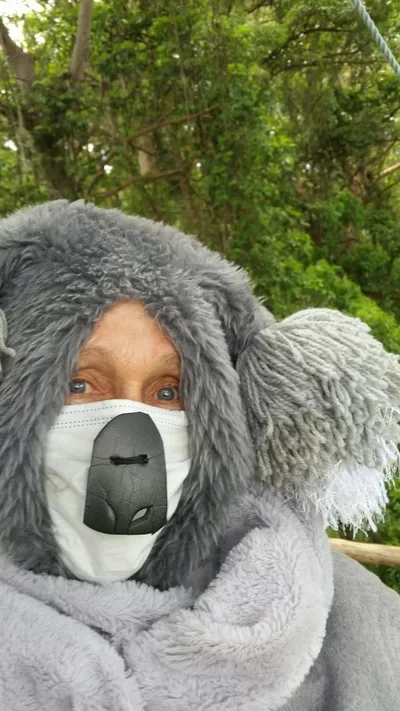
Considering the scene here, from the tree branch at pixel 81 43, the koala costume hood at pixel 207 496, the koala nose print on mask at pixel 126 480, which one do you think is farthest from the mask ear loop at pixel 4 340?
the tree branch at pixel 81 43

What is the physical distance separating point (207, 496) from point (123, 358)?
178mm

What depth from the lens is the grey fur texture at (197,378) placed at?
54 centimetres

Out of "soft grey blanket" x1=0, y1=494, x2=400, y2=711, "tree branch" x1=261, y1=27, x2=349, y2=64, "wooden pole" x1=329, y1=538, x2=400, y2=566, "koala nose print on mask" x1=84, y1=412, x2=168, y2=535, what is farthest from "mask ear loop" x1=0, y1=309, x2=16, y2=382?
"tree branch" x1=261, y1=27, x2=349, y2=64

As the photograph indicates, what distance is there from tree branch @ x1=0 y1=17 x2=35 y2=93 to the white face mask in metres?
2.00

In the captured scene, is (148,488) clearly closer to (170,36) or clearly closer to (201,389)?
(201,389)

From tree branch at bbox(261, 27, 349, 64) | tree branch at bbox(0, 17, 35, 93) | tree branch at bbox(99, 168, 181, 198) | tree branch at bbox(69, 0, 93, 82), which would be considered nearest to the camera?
tree branch at bbox(69, 0, 93, 82)

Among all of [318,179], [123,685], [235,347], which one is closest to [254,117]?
[318,179]

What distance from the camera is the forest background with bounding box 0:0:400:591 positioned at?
2.13 meters

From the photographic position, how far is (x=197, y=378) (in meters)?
0.57

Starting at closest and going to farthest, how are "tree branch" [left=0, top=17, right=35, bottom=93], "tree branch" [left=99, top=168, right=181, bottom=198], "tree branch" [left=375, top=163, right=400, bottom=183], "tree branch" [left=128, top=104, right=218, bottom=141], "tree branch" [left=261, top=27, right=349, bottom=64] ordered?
1. "tree branch" [left=0, top=17, right=35, bottom=93]
2. "tree branch" [left=128, top=104, right=218, bottom=141]
3. "tree branch" [left=99, top=168, right=181, bottom=198]
4. "tree branch" [left=261, top=27, right=349, bottom=64]
5. "tree branch" [left=375, top=163, right=400, bottom=183]

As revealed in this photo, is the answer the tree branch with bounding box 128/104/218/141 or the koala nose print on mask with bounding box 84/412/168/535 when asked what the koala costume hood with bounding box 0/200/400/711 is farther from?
the tree branch with bounding box 128/104/218/141

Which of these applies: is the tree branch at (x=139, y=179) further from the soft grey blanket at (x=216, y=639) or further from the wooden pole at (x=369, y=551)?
the soft grey blanket at (x=216, y=639)

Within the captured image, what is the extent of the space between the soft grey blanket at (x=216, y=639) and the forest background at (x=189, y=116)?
1208 mm

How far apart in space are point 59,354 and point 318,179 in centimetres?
313
